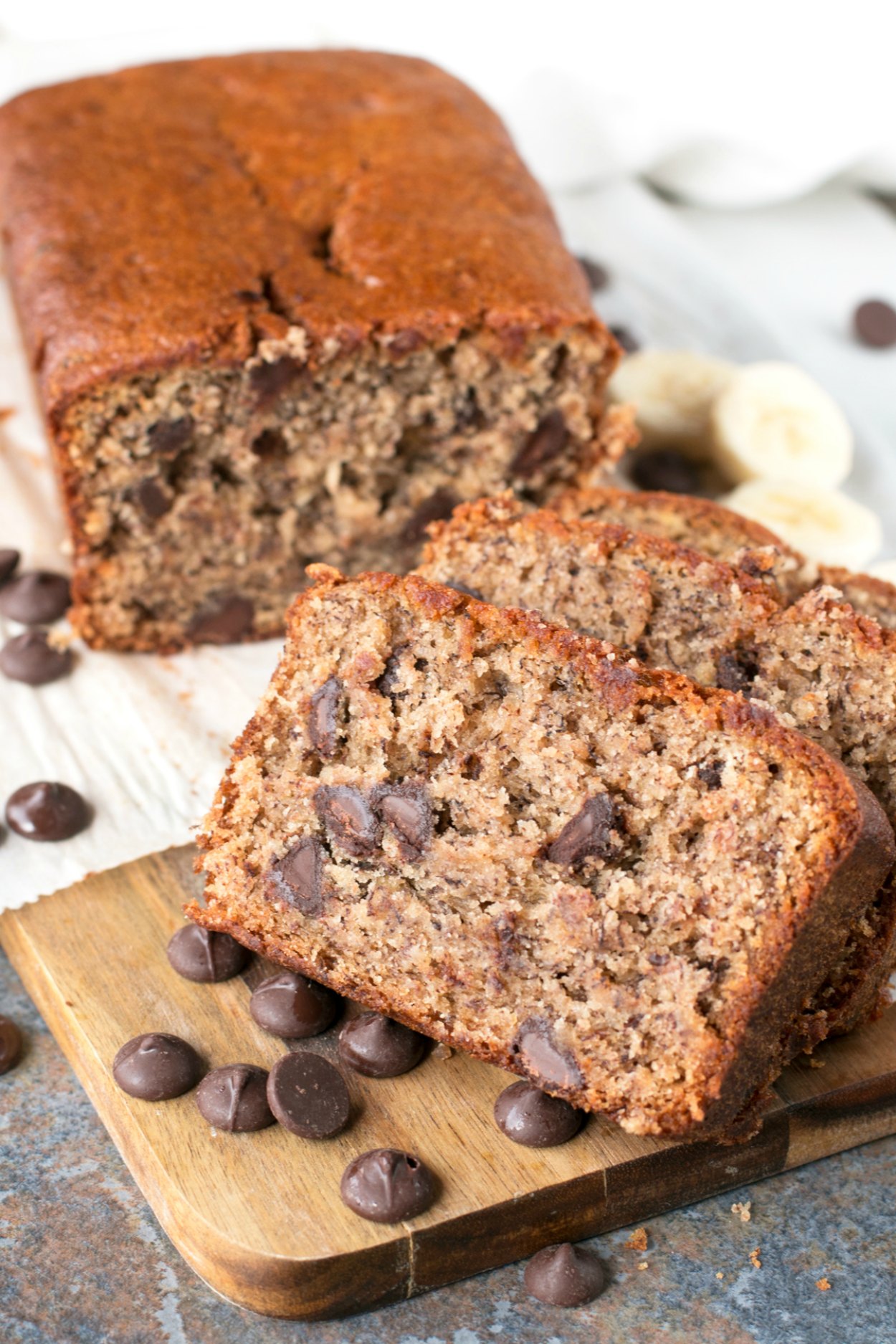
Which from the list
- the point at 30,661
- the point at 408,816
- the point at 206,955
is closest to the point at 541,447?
the point at 30,661

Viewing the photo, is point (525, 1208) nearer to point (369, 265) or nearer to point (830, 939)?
point (830, 939)

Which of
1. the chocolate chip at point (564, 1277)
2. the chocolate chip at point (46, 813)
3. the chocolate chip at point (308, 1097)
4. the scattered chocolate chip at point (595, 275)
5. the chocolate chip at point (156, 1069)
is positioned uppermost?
the scattered chocolate chip at point (595, 275)

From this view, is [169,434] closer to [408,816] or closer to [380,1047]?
[408,816]

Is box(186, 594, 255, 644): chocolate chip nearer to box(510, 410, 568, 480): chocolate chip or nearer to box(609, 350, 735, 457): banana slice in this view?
box(510, 410, 568, 480): chocolate chip

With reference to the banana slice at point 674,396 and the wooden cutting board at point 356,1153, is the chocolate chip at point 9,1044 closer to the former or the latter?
the wooden cutting board at point 356,1153

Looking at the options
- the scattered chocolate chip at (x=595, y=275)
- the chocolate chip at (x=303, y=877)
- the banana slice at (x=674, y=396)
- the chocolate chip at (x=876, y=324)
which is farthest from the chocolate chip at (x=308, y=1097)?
the chocolate chip at (x=876, y=324)

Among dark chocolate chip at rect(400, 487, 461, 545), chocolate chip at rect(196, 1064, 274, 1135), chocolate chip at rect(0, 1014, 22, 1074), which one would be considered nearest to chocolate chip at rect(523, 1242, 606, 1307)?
chocolate chip at rect(196, 1064, 274, 1135)

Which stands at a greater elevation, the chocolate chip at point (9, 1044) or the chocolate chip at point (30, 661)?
the chocolate chip at point (30, 661)

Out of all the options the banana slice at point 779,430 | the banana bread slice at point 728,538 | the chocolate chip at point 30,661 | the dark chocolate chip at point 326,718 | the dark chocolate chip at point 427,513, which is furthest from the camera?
the banana slice at point 779,430
